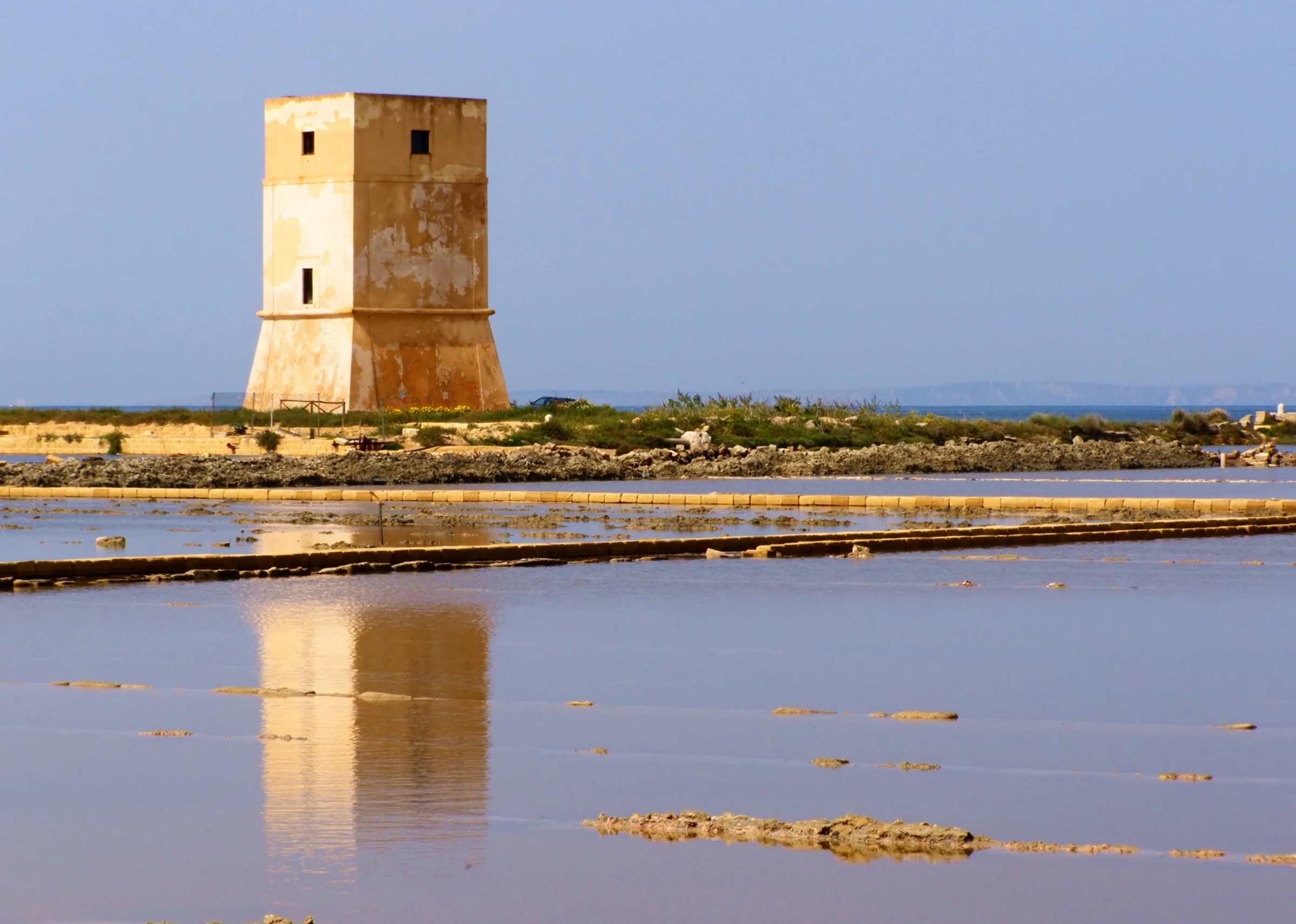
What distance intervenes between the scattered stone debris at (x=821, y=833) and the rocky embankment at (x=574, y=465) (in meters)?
15.8

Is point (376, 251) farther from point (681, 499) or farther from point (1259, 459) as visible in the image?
point (1259, 459)

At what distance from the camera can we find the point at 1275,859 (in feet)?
13.8

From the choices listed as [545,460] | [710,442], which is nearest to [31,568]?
[545,460]

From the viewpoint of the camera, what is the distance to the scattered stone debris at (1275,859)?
418 cm

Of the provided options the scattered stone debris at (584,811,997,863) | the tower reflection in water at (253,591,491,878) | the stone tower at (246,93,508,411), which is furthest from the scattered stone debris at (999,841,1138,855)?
the stone tower at (246,93,508,411)

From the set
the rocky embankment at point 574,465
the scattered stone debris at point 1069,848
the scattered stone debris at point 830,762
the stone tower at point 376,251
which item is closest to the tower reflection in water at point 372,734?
the scattered stone debris at point 830,762

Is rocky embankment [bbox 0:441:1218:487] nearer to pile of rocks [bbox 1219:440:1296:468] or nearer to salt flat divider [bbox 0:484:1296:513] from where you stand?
pile of rocks [bbox 1219:440:1296:468]

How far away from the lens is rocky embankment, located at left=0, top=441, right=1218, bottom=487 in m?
20.1

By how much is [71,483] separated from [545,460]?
5735 millimetres

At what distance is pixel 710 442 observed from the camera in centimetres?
2612

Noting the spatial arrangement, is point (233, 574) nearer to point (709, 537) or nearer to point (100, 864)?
point (709, 537)

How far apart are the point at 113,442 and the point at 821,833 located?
23.0 metres

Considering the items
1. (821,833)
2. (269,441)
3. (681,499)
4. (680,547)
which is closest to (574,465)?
(269,441)

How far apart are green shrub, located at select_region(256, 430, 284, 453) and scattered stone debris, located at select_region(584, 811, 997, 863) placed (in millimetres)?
20796
